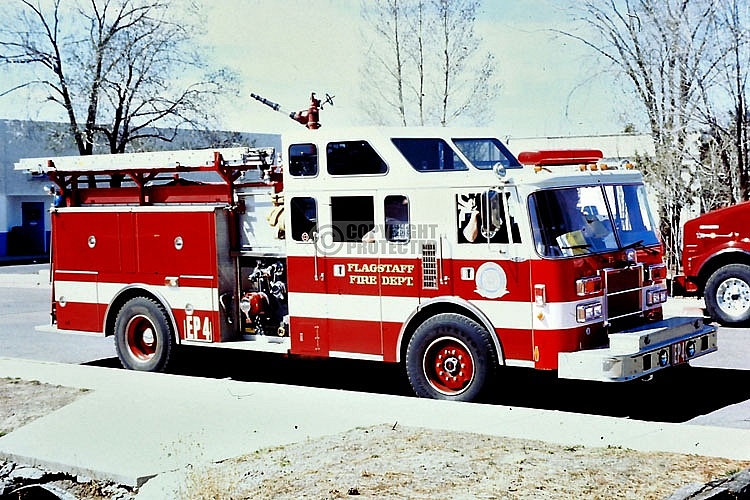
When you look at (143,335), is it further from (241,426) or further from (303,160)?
(241,426)

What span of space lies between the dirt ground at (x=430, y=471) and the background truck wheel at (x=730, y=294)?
7765 mm

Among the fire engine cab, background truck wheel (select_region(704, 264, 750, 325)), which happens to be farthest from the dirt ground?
background truck wheel (select_region(704, 264, 750, 325))

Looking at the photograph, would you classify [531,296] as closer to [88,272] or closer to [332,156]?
[332,156]

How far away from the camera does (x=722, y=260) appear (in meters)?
15.3

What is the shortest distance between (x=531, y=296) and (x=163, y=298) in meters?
4.89

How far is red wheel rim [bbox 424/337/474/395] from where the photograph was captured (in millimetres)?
10086

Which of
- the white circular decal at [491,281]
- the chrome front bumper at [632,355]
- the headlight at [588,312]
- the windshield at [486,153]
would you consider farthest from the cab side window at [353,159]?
the chrome front bumper at [632,355]

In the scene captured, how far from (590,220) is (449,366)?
1.96 m

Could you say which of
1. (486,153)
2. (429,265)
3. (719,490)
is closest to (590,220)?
(486,153)

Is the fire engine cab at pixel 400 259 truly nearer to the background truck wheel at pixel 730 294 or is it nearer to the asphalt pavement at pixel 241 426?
the asphalt pavement at pixel 241 426

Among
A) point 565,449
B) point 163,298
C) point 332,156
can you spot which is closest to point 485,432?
point 565,449

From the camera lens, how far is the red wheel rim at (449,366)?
33.1 ft

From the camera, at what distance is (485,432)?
8.82 meters

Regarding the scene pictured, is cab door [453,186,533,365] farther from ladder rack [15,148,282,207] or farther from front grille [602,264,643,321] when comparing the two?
ladder rack [15,148,282,207]
